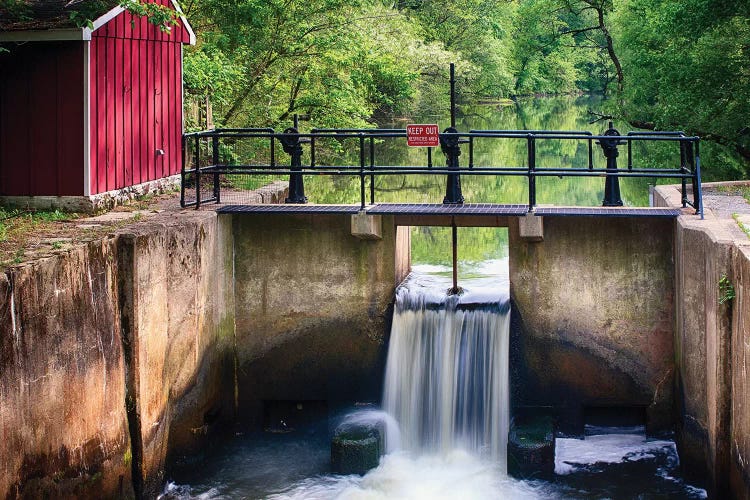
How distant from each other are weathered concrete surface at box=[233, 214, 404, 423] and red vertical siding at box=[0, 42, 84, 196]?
2392 mm

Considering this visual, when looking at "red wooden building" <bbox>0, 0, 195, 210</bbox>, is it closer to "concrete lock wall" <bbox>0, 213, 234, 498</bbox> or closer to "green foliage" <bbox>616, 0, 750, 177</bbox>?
"concrete lock wall" <bbox>0, 213, 234, 498</bbox>

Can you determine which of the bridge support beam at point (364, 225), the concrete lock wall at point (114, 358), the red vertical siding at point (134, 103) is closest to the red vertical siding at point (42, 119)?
the red vertical siding at point (134, 103)

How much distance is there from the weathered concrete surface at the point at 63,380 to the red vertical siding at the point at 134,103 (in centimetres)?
345

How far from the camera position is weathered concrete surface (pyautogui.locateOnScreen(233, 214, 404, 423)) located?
14.7 meters

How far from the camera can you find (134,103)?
1572 cm

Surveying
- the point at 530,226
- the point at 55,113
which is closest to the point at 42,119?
the point at 55,113

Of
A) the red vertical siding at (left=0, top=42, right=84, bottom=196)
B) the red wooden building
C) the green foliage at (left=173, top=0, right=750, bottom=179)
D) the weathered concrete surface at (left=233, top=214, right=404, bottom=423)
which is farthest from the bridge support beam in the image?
the green foliage at (left=173, top=0, right=750, bottom=179)

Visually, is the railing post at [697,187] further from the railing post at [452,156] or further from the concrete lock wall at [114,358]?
the concrete lock wall at [114,358]

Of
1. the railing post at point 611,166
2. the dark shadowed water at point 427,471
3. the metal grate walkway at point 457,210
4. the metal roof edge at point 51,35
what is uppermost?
the metal roof edge at point 51,35

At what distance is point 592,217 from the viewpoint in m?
14.0

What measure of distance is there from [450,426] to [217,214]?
4113 mm

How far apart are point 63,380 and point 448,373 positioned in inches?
222

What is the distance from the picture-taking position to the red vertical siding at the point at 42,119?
14.2m

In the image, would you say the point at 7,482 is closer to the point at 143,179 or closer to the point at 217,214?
the point at 217,214
